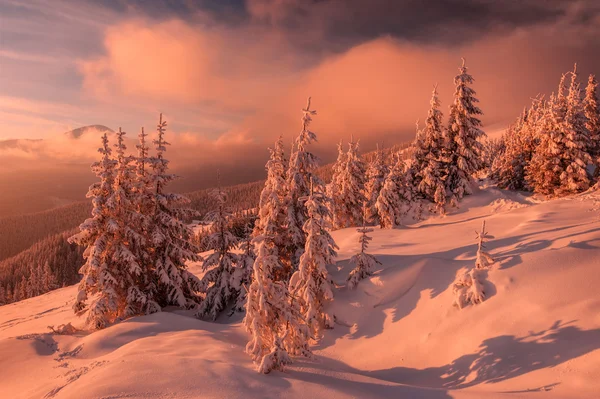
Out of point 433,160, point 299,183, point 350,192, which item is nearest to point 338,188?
point 350,192

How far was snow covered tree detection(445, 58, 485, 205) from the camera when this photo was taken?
106ft

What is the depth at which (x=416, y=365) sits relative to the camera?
11539mm

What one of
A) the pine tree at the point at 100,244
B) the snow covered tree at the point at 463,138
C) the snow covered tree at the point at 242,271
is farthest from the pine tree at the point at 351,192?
the pine tree at the point at 100,244

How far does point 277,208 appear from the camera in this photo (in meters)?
18.4

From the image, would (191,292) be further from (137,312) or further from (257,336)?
(257,336)

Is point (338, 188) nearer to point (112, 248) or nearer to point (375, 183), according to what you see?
point (375, 183)

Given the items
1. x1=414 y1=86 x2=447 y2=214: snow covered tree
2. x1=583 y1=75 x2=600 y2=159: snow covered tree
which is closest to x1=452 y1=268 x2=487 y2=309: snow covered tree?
x1=414 y1=86 x2=447 y2=214: snow covered tree

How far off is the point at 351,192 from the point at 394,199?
24.7 feet

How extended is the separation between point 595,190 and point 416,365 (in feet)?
91.9

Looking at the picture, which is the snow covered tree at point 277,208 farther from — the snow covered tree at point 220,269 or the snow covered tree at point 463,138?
the snow covered tree at point 463,138

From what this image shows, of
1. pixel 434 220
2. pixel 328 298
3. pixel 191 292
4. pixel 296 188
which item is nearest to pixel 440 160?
pixel 434 220

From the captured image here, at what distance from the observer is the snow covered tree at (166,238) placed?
20.6 m

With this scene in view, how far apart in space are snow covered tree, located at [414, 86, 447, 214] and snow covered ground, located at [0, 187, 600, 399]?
1438 cm

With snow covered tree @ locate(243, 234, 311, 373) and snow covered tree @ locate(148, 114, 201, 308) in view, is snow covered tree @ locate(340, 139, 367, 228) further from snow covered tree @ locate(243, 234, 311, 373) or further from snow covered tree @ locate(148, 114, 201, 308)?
snow covered tree @ locate(243, 234, 311, 373)
